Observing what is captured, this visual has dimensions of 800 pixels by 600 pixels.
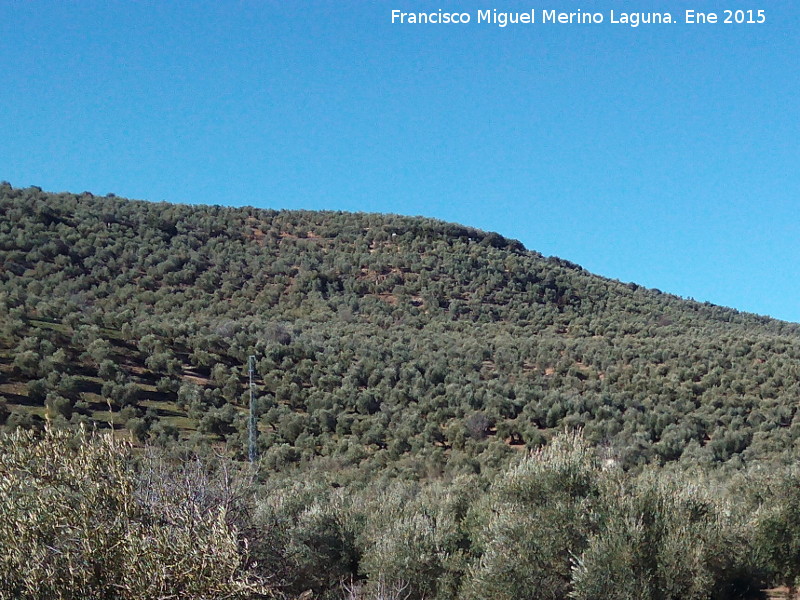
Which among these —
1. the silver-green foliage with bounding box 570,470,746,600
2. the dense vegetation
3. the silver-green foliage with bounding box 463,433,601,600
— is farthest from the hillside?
the silver-green foliage with bounding box 570,470,746,600

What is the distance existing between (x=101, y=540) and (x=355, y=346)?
36.1 metres

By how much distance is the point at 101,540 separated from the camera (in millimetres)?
7652

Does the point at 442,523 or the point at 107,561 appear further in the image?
the point at 442,523

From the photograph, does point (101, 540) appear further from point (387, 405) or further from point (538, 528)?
point (387, 405)

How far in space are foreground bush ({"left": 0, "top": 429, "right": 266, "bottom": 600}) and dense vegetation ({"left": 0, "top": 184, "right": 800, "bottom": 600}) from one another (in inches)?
1.7

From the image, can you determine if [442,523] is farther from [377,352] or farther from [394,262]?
[394,262]

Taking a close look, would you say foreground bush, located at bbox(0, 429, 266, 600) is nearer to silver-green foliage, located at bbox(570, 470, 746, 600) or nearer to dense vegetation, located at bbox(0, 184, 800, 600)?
dense vegetation, located at bbox(0, 184, 800, 600)

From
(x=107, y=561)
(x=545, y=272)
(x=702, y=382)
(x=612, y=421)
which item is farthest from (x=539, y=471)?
(x=545, y=272)

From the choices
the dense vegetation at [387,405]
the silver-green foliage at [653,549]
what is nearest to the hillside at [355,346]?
the dense vegetation at [387,405]

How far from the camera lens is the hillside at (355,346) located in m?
31.3

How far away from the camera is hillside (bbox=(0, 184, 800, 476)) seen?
31.3 m

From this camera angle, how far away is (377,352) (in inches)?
1668

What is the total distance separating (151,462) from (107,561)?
2.40 m

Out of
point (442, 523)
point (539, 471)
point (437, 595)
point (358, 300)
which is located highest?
point (358, 300)
